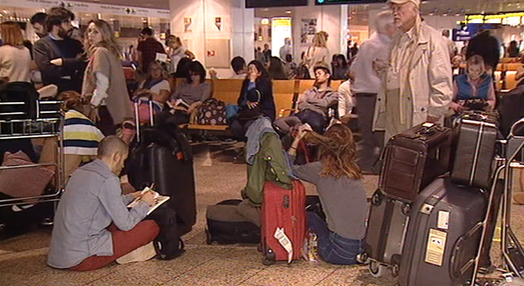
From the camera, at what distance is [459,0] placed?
19.0 metres

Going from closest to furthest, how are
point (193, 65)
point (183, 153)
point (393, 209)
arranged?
1. point (393, 209)
2. point (183, 153)
3. point (193, 65)

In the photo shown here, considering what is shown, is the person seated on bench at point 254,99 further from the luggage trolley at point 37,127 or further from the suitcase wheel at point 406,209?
the suitcase wheel at point 406,209

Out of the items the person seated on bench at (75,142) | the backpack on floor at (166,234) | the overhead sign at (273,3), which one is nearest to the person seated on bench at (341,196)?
the backpack on floor at (166,234)

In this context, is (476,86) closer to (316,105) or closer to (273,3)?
(316,105)

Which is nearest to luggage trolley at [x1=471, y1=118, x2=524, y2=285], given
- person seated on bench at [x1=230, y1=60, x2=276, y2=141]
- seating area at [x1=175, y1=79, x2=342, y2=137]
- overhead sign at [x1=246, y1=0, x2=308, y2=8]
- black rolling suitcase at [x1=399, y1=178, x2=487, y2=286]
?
black rolling suitcase at [x1=399, y1=178, x2=487, y2=286]

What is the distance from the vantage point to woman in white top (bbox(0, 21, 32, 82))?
6.09 meters

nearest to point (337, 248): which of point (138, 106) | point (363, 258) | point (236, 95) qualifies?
point (363, 258)

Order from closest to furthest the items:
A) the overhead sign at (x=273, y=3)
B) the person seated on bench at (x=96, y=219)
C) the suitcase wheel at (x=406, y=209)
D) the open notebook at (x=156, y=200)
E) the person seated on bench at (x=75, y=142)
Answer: the suitcase wheel at (x=406, y=209) → the person seated on bench at (x=96, y=219) → the open notebook at (x=156, y=200) → the person seated on bench at (x=75, y=142) → the overhead sign at (x=273, y=3)

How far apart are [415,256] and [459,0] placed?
1779 centimetres

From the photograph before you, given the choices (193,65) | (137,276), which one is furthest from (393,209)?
(193,65)

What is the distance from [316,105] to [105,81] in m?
2.95

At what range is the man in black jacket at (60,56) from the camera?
5.99 meters

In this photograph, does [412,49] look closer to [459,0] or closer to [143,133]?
[143,133]

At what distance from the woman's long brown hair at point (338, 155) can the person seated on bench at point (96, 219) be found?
50.2 inches
